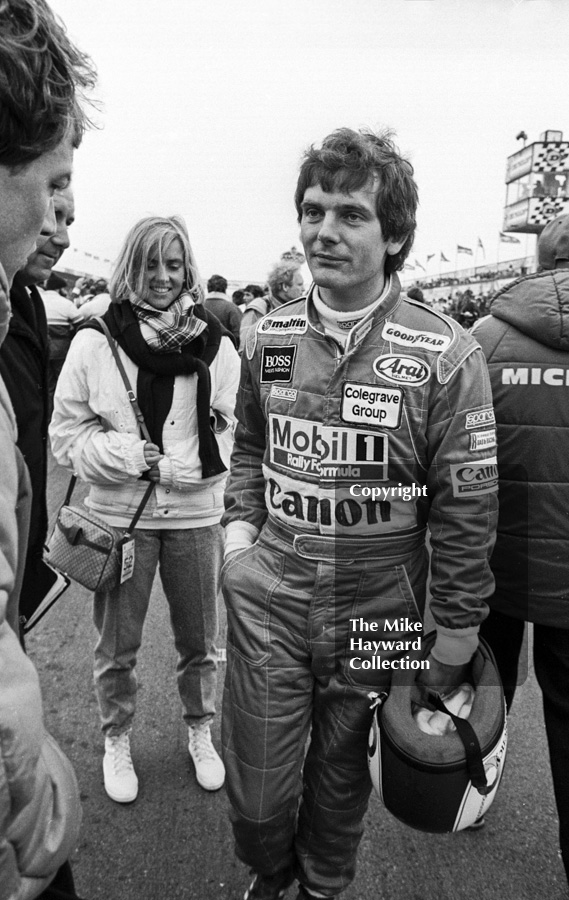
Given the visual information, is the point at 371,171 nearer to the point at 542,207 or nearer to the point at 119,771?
the point at 119,771

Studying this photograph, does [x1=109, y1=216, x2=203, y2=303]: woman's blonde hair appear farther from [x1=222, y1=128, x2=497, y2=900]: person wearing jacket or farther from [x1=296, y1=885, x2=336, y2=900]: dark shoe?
[x1=296, y1=885, x2=336, y2=900]: dark shoe

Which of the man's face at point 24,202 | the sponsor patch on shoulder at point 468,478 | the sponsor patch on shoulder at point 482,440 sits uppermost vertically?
the man's face at point 24,202

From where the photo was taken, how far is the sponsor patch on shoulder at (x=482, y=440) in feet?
5.31

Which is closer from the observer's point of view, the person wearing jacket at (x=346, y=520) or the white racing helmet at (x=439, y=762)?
the white racing helmet at (x=439, y=762)

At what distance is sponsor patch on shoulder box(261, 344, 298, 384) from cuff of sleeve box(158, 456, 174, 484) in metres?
0.63

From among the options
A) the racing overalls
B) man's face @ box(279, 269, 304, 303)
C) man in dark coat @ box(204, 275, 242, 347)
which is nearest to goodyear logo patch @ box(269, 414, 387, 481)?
the racing overalls

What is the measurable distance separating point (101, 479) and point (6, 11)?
67.2 inches

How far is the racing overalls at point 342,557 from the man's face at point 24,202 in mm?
903

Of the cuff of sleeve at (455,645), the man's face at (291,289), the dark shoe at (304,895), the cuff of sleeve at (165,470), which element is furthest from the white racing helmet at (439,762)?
the man's face at (291,289)

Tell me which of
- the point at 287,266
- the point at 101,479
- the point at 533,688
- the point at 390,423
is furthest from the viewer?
the point at 287,266

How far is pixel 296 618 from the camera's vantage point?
5.70 feet

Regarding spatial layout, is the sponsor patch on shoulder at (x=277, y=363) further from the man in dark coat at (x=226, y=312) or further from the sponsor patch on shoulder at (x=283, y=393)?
the man in dark coat at (x=226, y=312)

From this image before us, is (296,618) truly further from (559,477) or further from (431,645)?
(559,477)

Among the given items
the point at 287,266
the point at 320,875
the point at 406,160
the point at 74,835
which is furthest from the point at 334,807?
the point at 287,266
